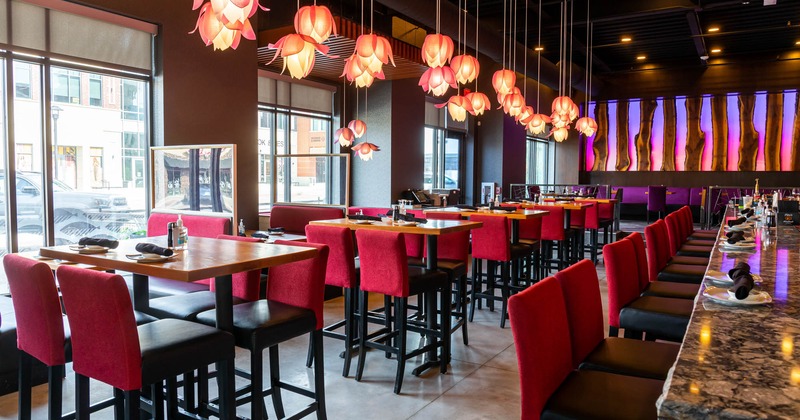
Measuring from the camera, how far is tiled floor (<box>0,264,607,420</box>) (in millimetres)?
3004

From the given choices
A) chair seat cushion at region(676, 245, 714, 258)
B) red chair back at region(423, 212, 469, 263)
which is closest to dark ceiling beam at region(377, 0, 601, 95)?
red chair back at region(423, 212, 469, 263)

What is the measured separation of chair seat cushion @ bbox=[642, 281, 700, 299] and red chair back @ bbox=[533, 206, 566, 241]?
2.99m

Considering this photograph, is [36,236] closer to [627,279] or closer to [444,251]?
[444,251]

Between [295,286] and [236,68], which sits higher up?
[236,68]

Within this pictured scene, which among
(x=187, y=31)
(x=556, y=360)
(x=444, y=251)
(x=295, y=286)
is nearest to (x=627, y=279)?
(x=556, y=360)

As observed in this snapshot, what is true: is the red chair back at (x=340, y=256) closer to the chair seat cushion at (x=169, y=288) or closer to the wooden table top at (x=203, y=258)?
the wooden table top at (x=203, y=258)

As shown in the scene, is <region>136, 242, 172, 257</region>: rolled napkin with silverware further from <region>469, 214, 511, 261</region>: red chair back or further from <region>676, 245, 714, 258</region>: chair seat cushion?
<region>676, 245, 714, 258</region>: chair seat cushion

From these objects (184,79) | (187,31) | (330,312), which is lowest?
(330,312)

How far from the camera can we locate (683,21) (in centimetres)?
1055

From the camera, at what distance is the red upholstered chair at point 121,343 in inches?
74.7

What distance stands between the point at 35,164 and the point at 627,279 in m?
5.00

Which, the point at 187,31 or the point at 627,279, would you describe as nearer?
the point at 627,279

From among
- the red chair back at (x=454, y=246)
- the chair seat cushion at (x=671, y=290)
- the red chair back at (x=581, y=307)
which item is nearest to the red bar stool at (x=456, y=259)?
the red chair back at (x=454, y=246)

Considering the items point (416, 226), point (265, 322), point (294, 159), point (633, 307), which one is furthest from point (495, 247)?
point (294, 159)
